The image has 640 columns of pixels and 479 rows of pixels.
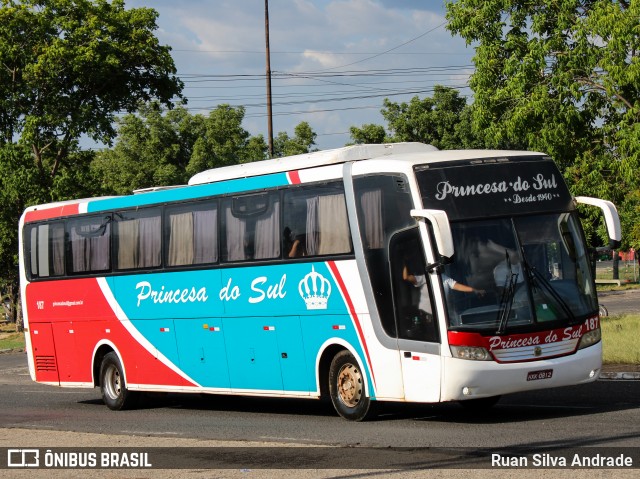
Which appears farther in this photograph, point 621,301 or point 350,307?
point 621,301

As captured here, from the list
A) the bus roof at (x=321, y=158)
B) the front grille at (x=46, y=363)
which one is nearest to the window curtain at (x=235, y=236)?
the bus roof at (x=321, y=158)

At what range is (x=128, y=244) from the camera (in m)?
19.6

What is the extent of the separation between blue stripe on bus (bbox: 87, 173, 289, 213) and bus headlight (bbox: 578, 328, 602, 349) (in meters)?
4.70

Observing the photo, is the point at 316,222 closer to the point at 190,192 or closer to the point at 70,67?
the point at 190,192

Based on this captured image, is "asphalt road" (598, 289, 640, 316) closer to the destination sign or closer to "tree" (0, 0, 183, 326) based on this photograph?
"tree" (0, 0, 183, 326)

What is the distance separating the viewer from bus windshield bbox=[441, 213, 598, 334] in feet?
44.3

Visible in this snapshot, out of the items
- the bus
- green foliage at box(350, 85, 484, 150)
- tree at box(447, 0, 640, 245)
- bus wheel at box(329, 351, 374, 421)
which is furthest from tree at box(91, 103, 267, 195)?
bus wheel at box(329, 351, 374, 421)

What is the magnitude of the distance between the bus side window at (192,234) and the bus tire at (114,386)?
268 cm

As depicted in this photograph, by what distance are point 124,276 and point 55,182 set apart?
24602 mm

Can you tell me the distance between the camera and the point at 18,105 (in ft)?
141

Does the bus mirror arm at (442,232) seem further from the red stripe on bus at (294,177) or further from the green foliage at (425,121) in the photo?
the green foliage at (425,121)

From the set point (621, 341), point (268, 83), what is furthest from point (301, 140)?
point (621, 341)

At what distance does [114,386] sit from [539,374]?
9212 mm

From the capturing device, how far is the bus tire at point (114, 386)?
1994 centimetres
